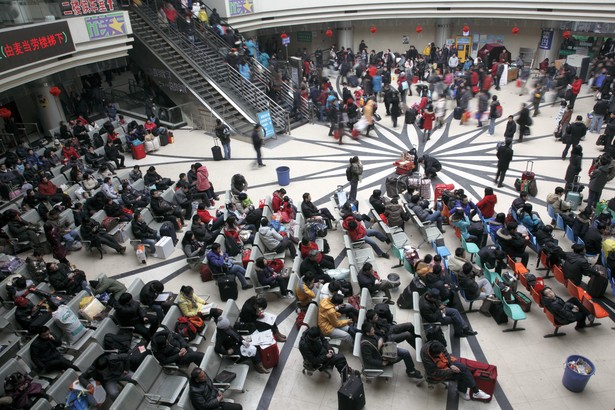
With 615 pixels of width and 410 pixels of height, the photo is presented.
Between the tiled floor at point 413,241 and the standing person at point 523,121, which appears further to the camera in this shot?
the standing person at point 523,121

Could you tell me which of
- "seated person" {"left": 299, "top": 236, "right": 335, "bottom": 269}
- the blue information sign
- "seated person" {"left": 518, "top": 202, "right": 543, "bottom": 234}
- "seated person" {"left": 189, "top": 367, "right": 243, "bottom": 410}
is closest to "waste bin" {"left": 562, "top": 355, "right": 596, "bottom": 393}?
"seated person" {"left": 518, "top": 202, "right": 543, "bottom": 234}

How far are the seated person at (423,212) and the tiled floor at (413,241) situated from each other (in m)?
0.47

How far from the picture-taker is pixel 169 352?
21.9 ft

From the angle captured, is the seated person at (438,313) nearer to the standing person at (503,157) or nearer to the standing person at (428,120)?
the standing person at (503,157)

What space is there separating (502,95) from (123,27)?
54.5 ft

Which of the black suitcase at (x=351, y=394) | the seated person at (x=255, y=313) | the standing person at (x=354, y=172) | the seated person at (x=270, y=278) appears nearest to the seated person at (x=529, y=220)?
the standing person at (x=354, y=172)

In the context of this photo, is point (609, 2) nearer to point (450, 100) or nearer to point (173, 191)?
point (450, 100)

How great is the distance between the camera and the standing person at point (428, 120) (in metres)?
15.8

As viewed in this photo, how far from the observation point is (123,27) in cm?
1675

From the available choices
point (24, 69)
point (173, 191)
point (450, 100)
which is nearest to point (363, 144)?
point (450, 100)

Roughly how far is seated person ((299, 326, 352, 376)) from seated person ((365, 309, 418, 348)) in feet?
2.39

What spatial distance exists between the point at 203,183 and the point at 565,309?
30.2 ft

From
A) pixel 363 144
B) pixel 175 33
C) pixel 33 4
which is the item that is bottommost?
pixel 363 144

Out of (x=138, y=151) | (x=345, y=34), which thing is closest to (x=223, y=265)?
(x=138, y=151)
